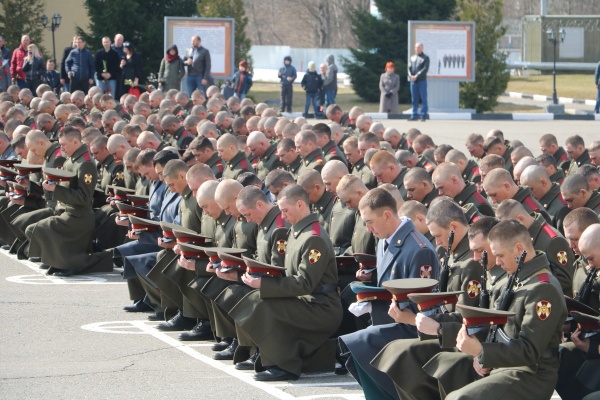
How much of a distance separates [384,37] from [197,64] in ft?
43.4

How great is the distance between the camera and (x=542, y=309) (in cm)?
672

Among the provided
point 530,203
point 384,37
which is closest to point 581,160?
point 530,203

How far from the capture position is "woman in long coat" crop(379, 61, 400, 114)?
3231 centimetres

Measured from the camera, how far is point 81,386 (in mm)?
8891

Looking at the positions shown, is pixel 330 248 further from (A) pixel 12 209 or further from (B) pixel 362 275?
(A) pixel 12 209

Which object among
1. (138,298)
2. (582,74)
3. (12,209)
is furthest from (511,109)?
(138,298)

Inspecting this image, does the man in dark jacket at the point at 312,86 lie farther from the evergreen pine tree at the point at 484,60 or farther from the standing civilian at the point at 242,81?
the evergreen pine tree at the point at 484,60

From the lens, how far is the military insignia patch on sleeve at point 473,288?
761 cm

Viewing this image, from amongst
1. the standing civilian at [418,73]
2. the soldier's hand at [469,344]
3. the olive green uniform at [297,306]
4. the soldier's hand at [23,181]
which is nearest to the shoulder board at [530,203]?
the olive green uniform at [297,306]

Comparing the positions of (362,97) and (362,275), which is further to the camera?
(362,97)

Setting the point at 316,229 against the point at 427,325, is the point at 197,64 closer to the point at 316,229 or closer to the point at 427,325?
the point at 316,229

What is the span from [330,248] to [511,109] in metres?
30.2

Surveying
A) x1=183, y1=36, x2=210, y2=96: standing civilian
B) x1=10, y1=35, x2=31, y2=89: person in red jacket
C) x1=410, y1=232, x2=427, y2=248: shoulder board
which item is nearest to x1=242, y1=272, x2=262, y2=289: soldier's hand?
x1=410, y1=232, x2=427, y2=248: shoulder board

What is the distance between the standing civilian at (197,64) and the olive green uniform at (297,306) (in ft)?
60.5
